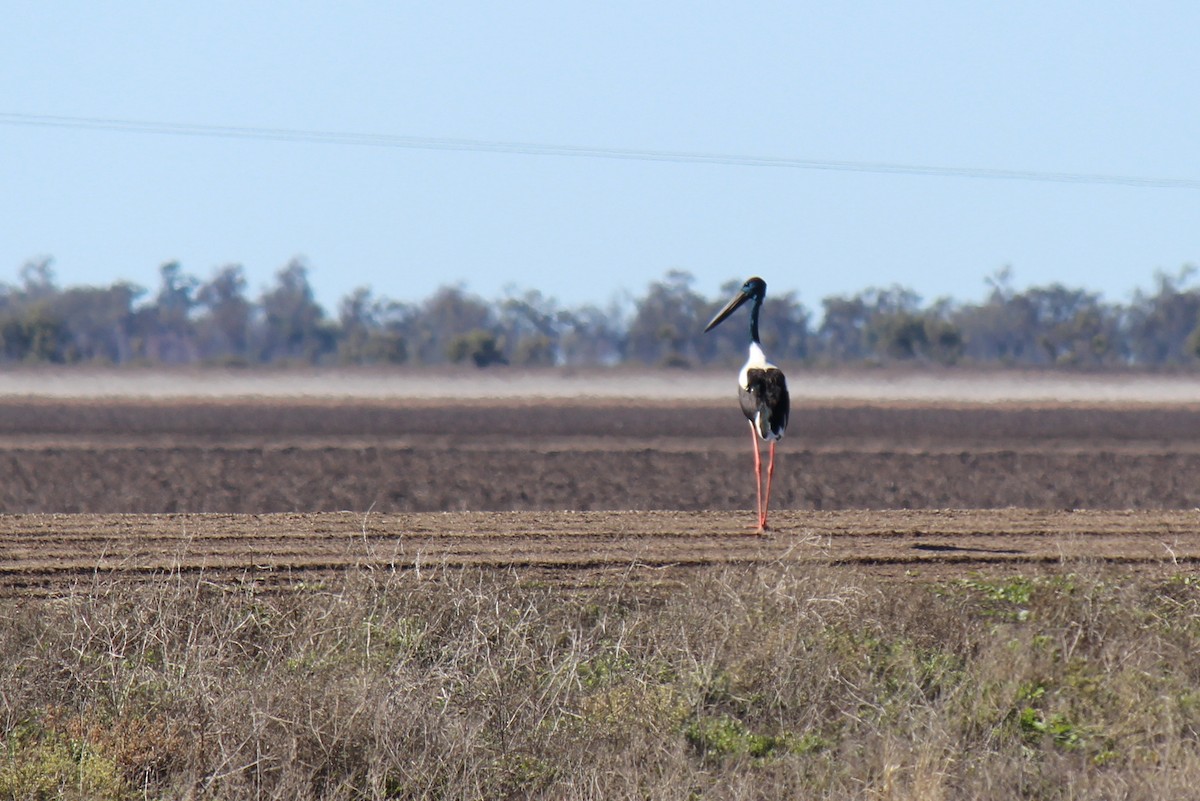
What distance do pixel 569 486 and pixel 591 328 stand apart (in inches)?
3479

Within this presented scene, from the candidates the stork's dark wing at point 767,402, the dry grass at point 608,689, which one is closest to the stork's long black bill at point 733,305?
the stork's dark wing at point 767,402

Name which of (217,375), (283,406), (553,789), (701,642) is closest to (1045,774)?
(701,642)

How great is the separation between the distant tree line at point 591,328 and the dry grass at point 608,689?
2837 inches

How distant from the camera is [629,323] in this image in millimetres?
109000

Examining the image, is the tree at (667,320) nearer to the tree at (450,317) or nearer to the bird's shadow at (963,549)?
the tree at (450,317)

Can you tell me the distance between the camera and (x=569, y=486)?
2356 centimetres

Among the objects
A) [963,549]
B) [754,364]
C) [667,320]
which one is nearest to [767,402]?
[754,364]

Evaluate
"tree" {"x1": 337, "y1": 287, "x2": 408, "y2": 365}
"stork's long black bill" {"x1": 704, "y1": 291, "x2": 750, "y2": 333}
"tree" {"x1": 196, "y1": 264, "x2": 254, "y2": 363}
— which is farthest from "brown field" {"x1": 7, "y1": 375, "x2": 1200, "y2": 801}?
"tree" {"x1": 196, "y1": 264, "x2": 254, "y2": 363}

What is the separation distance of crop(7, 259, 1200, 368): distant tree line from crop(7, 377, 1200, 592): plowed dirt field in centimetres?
4264

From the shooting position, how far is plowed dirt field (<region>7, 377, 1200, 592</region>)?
1208 centimetres

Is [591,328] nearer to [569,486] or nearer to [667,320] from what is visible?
[667,320]

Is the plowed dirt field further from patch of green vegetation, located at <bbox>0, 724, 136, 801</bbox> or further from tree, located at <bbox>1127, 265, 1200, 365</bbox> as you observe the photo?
tree, located at <bbox>1127, 265, 1200, 365</bbox>

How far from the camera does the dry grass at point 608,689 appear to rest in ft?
29.8

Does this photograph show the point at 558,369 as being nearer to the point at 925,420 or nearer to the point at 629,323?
the point at 925,420
